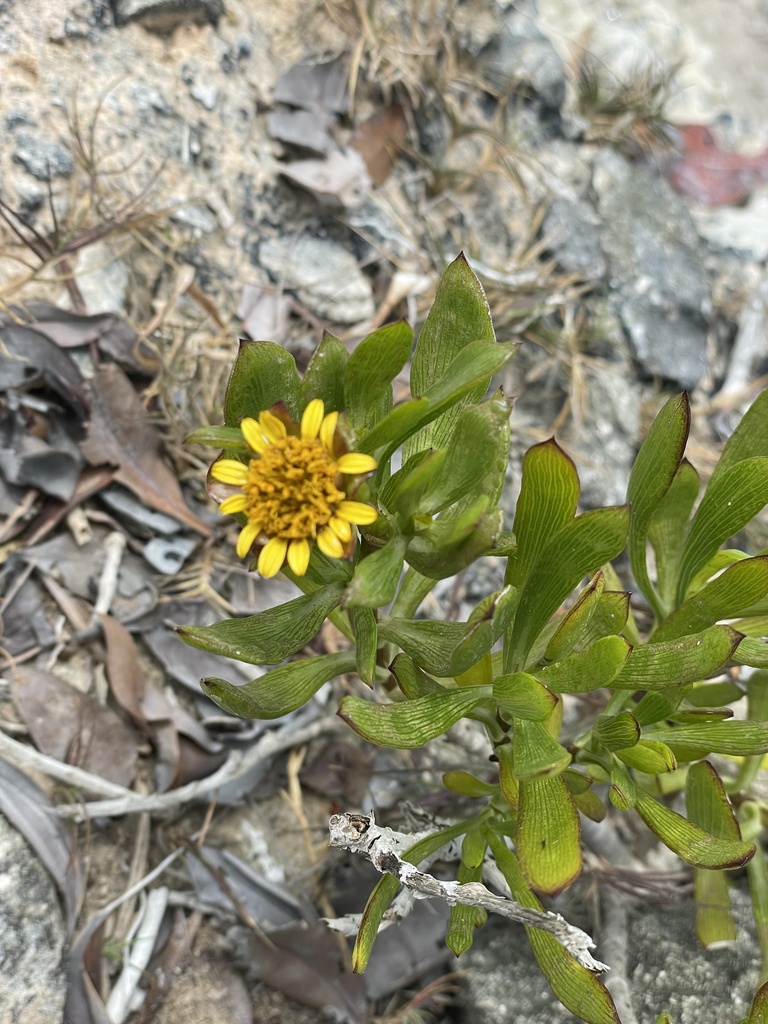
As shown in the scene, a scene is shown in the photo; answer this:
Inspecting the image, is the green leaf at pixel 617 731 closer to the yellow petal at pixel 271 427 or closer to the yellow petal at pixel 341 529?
the yellow petal at pixel 341 529

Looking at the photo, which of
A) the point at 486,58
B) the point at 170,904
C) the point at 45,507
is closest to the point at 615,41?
the point at 486,58

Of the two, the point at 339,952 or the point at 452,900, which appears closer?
the point at 452,900

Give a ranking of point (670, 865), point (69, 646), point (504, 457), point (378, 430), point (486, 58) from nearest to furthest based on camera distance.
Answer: point (378, 430) < point (504, 457) < point (69, 646) < point (670, 865) < point (486, 58)

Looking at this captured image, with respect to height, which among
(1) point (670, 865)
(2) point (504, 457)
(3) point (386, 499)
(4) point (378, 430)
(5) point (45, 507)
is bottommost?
(1) point (670, 865)

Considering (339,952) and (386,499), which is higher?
(386,499)

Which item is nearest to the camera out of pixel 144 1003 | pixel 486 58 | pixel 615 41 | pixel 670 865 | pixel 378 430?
pixel 378 430

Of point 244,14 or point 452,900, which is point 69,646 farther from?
point 244,14
